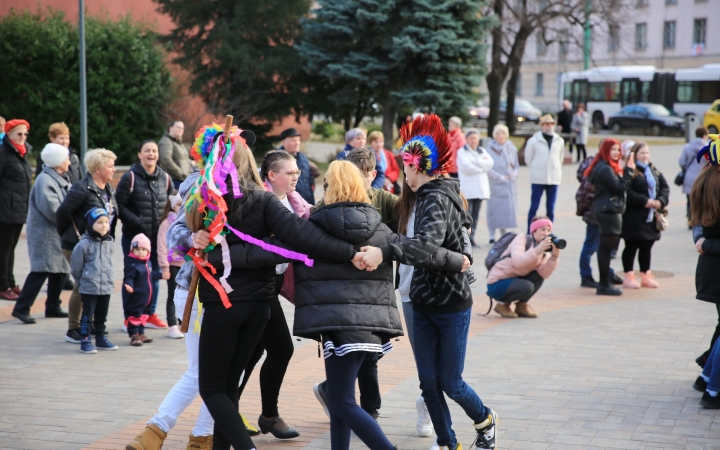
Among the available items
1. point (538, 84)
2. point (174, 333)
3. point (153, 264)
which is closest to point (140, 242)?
point (174, 333)

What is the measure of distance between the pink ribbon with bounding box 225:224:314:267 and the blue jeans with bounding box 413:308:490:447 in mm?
877

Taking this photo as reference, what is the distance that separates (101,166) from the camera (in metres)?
7.54

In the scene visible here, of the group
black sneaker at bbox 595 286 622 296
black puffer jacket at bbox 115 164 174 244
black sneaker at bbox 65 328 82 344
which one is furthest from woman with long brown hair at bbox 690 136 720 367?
black sneaker at bbox 65 328 82 344

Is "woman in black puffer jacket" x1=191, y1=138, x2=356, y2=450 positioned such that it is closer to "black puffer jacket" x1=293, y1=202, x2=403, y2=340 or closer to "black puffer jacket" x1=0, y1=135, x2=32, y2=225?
"black puffer jacket" x1=293, y1=202, x2=403, y2=340

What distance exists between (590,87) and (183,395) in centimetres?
4711

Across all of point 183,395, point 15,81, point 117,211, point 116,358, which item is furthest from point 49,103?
point 183,395

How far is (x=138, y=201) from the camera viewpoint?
26.5ft

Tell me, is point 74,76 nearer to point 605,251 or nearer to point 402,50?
point 402,50

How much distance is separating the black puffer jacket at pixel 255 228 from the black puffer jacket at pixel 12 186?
584cm

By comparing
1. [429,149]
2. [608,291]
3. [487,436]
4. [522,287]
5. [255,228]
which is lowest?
[608,291]

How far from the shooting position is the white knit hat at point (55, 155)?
835cm

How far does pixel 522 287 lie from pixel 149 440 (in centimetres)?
469

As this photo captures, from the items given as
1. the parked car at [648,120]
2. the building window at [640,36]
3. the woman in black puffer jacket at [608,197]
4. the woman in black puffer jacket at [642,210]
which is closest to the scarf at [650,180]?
the woman in black puffer jacket at [642,210]

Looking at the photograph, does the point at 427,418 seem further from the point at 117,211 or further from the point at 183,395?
the point at 117,211
